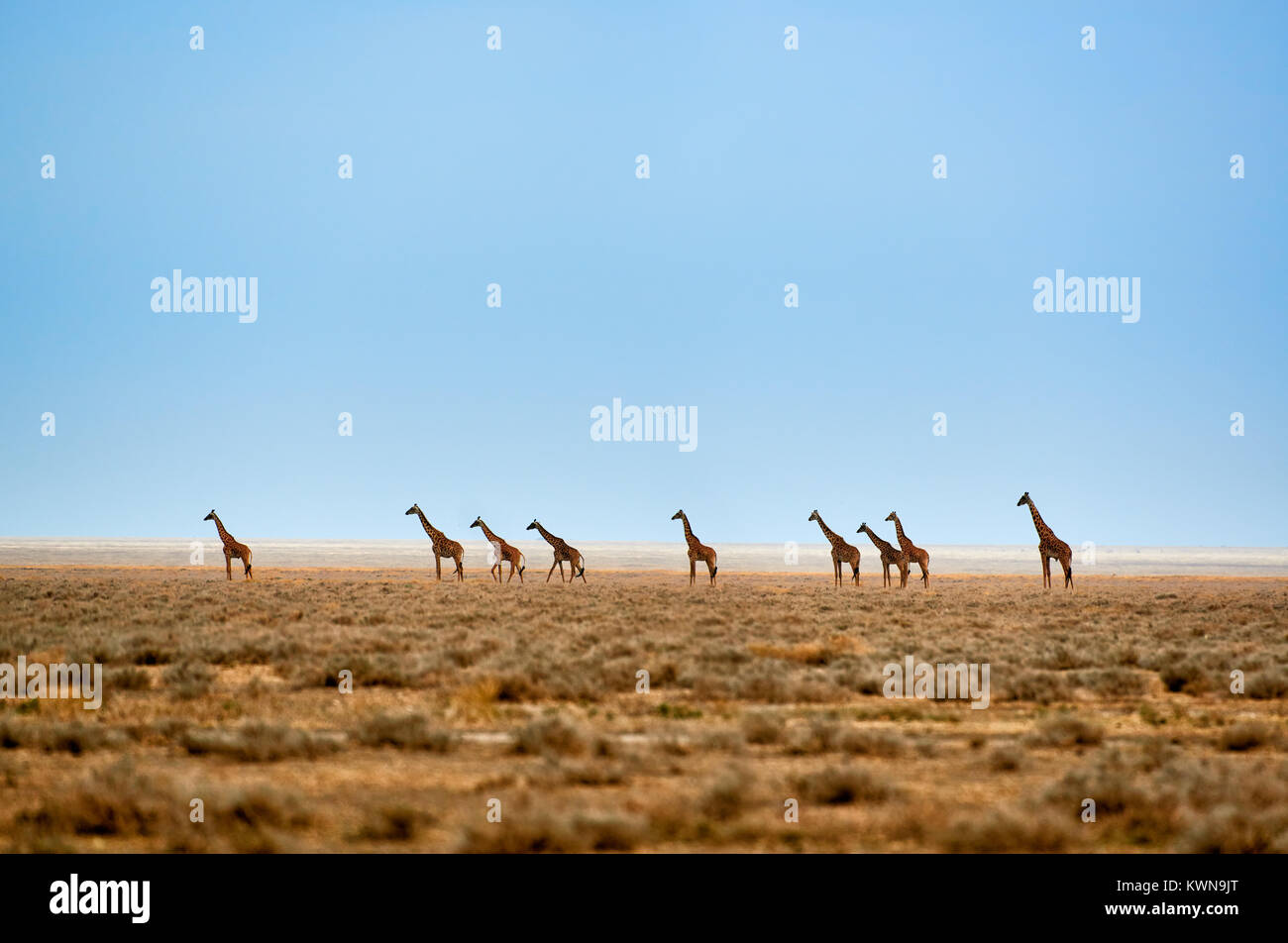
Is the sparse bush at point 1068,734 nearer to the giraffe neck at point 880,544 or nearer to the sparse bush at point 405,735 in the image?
the sparse bush at point 405,735

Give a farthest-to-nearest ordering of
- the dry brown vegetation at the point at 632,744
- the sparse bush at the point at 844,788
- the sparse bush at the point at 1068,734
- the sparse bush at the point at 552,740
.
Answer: the sparse bush at the point at 1068,734 → the sparse bush at the point at 552,740 → the sparse bush at the point at 844,788 → the dry brown vegetation at the point at 632,744

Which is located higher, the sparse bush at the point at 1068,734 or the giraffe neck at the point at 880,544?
the giraffe neck at the point at 880,544

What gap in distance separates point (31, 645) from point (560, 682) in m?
11.1

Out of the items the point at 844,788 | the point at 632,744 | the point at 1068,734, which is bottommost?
the point at 1068,734

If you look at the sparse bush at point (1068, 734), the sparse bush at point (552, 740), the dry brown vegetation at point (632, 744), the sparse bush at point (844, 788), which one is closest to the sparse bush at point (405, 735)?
the dry brown vegetation at point (632, 744)

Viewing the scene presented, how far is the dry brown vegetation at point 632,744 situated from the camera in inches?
304

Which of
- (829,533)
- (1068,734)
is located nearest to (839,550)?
(829,533)

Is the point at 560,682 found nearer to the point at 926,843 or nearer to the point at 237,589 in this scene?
the point at 926,843

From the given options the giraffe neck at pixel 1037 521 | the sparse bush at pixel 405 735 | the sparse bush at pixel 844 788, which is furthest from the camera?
the giraffe neck at pixel 1037 521

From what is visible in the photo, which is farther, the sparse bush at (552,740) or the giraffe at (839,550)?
the giraffe at (839,550)

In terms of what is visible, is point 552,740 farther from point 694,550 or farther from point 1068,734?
Answer: point 694,550

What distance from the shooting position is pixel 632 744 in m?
11.1

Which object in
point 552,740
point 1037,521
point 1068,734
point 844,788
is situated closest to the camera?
point 844,788
